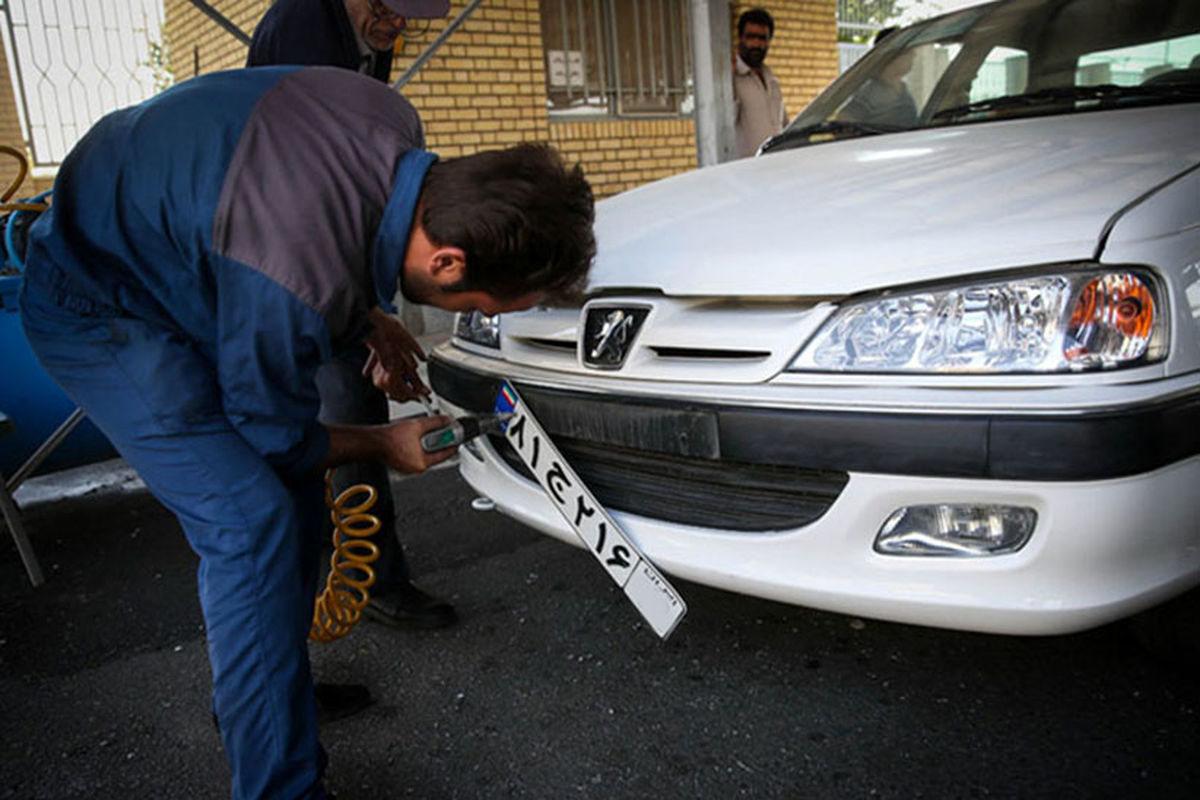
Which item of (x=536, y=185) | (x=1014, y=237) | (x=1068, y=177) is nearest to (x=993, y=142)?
(x=1068, y=177)

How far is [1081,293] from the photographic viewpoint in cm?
156

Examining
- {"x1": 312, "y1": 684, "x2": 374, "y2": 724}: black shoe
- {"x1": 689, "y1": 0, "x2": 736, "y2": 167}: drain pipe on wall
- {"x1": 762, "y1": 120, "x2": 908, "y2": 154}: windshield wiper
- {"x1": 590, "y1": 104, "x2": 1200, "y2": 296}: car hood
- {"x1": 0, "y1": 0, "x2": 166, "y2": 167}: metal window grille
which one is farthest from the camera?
{"x1": 0, "y1": 0, "x2": 166, "y2": 167}: metal window grille

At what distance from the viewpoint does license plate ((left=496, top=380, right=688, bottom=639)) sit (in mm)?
1922

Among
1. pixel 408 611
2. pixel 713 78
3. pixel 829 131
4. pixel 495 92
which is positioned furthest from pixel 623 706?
pixel 495 92

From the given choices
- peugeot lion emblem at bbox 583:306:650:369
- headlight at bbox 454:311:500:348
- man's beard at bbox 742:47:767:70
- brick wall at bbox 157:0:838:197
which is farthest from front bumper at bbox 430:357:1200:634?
man's beard at bbox 742:47:767:70

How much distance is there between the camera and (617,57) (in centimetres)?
791

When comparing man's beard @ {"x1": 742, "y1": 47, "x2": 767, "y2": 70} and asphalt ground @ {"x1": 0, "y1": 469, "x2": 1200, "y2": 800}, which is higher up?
man's beard @ {"x1": 742, "y1": 47, "x2": 767, "y2": 70}

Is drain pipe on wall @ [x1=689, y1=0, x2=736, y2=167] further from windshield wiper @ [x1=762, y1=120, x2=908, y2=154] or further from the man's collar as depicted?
the man's collar

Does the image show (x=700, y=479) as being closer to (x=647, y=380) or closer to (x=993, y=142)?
(x=647, y=380)

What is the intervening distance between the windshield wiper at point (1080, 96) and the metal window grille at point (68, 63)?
6396mm

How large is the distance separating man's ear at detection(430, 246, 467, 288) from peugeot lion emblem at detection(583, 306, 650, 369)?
58 cm

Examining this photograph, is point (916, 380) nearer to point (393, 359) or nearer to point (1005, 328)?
point (1005, 328)

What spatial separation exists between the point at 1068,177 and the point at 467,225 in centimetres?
117

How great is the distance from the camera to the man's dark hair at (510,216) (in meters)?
1.41
